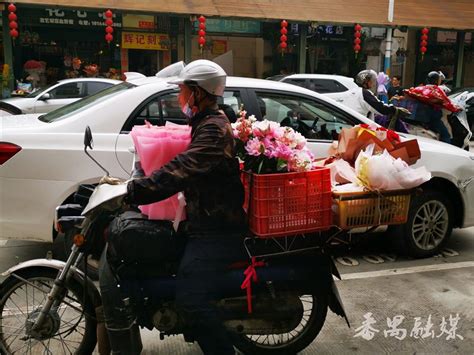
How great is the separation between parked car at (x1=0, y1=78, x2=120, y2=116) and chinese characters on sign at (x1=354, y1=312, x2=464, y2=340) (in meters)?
9.08

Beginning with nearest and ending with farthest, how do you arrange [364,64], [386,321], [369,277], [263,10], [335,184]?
[335,184]
[386,321]
[369,277]
[263,10]
[364,64]

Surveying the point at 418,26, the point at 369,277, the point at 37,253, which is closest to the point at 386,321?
the point at 369,277

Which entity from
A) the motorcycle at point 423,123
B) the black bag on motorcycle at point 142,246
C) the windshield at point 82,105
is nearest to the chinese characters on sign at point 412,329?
the black bag on motorcycle at point 142,246

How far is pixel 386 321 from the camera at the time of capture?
12.6ft

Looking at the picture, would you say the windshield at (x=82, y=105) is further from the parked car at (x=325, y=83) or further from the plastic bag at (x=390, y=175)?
the parked car at (x=325, y=83)

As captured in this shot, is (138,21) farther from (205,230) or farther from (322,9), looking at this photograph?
(205,230)

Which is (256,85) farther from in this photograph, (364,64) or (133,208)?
(364,64)

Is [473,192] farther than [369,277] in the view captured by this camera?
Yes

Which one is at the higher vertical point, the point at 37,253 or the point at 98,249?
the point at 98,249

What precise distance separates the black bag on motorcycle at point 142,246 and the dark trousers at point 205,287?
94 millimetres

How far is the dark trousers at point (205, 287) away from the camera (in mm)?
2643

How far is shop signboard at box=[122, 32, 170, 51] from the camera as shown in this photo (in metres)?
18.6

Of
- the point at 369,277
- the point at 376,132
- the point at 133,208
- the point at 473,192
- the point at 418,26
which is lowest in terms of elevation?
the point at 369,277

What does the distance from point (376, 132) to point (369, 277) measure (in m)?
1.71
